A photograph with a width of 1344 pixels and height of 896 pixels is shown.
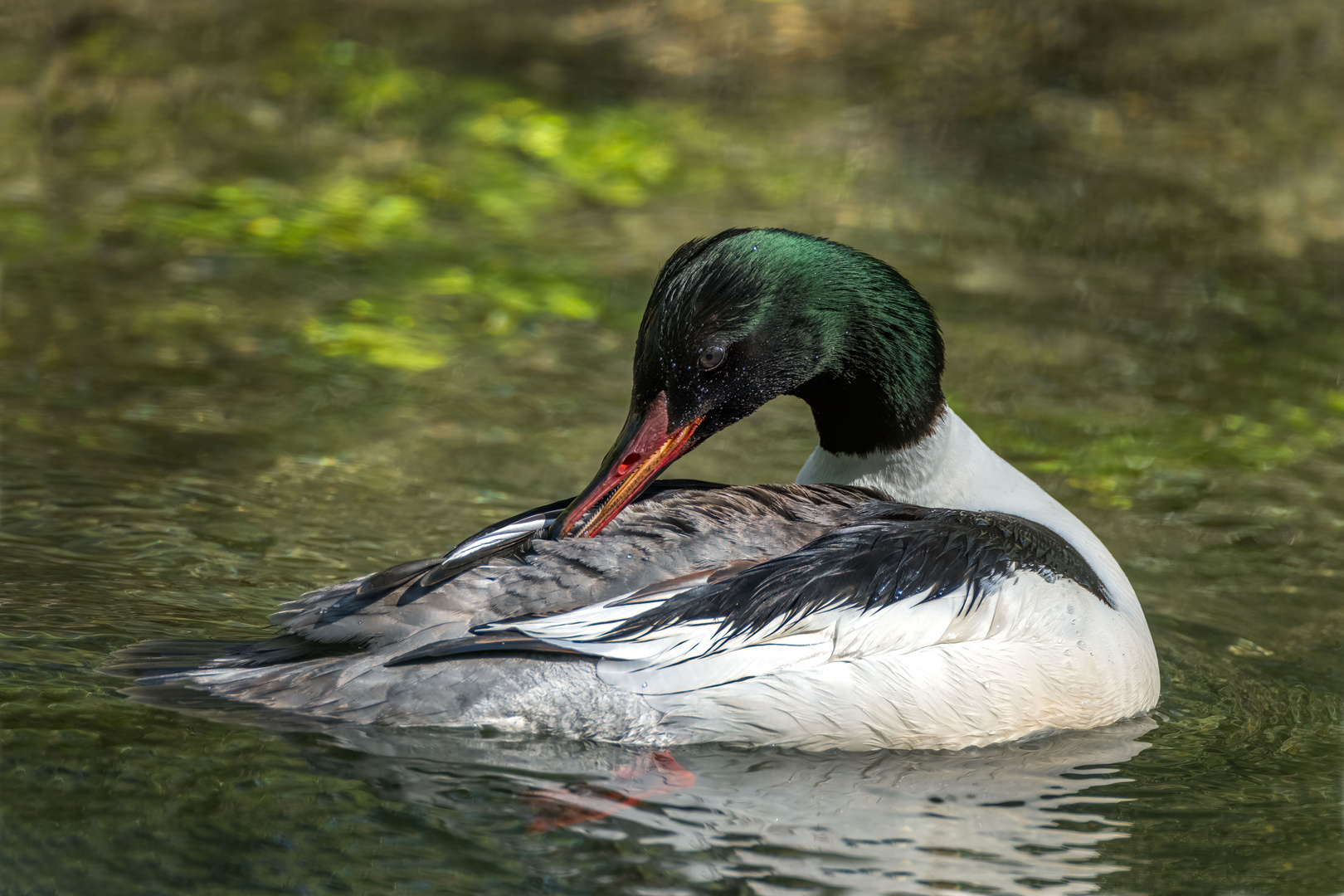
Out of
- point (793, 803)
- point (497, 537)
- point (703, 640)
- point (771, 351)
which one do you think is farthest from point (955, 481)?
point (497, 537)

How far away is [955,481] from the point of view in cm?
543

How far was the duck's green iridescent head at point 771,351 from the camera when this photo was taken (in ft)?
15.9

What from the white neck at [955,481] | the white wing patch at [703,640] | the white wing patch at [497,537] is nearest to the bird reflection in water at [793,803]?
the white wing patch at [703,640]

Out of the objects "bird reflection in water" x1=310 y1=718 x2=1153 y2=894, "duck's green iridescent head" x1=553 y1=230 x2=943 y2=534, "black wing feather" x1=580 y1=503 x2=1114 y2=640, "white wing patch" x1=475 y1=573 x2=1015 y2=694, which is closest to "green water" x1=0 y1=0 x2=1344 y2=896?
"bird reflection in water" x1=310 y1=718 x2=1153 y2=894

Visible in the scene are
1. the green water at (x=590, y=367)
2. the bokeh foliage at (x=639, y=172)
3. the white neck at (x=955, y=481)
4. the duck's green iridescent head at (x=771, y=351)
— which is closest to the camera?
the green water at (x=590, y=367)

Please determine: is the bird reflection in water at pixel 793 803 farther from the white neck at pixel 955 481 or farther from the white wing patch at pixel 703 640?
the white neck at pixel 955 481

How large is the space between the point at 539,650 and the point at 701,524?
0.65 metres

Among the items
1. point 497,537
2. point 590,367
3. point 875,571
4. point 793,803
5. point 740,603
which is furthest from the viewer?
point 590,367

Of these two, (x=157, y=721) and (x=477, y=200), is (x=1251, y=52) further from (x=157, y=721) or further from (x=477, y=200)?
(x=157, y=721)

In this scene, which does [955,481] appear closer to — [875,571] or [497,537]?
[875,571]

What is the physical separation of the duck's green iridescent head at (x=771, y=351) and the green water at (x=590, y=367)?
1.05m

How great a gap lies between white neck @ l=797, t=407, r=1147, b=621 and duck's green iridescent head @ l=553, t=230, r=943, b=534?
58 mm

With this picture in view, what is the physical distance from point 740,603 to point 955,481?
1256 mm

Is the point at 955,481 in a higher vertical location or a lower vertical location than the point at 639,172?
lower
